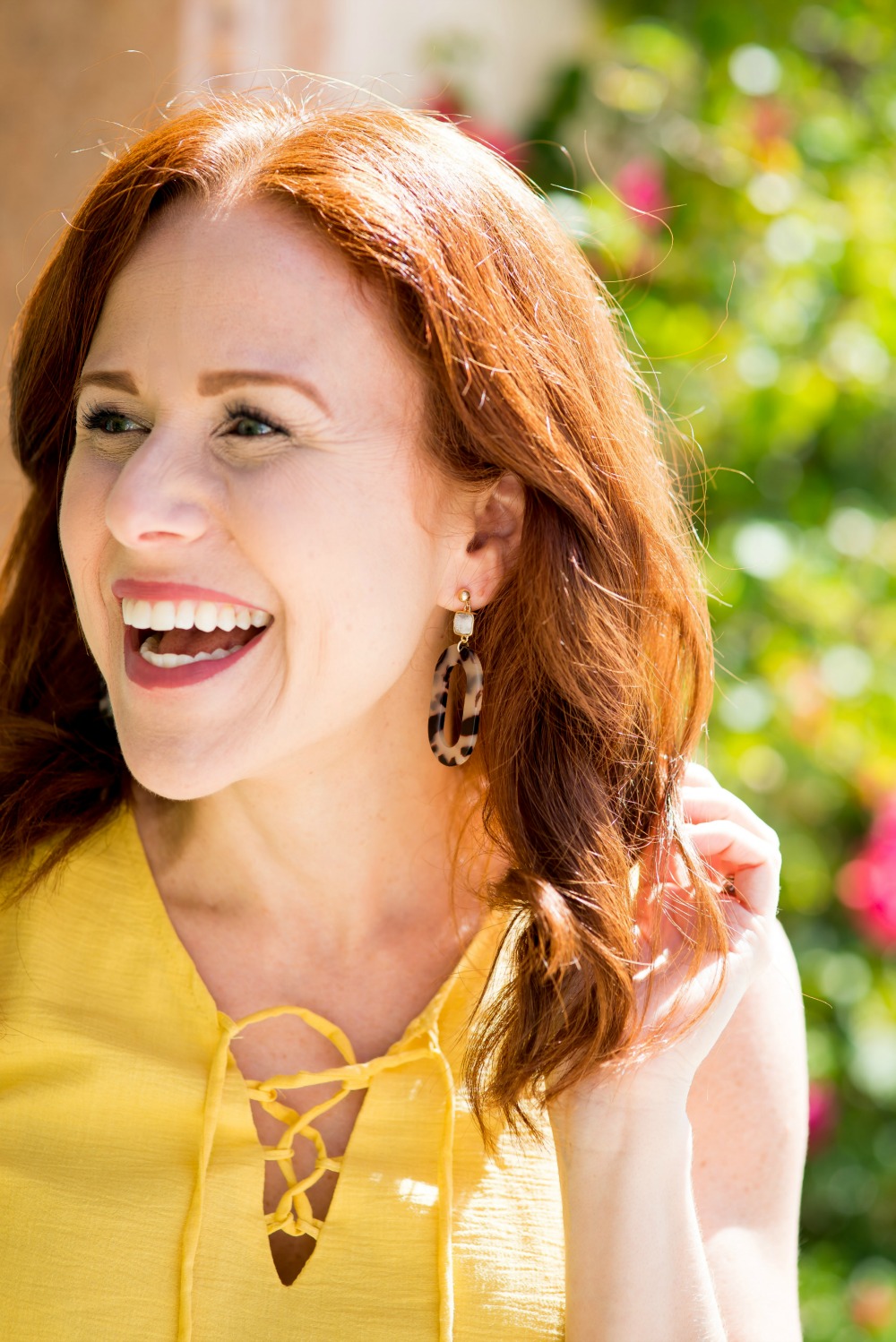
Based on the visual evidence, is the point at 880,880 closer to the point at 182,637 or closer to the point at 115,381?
the point at 182,637

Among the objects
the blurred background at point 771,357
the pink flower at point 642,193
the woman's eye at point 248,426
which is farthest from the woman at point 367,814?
the pink flower at point 642,193

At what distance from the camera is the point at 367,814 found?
180 cm

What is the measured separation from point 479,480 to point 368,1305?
35.9 inches

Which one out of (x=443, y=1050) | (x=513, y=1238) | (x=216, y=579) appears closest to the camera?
(x=216, y=579)

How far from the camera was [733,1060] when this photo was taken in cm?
181

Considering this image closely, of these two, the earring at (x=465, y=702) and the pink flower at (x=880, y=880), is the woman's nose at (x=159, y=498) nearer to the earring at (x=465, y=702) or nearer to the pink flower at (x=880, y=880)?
A: the earring at (x=465, y=702)

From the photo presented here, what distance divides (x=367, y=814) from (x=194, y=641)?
12.7 inches

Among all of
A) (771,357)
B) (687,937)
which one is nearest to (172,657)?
(687,937)

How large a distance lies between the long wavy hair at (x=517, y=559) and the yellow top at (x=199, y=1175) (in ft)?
0.24

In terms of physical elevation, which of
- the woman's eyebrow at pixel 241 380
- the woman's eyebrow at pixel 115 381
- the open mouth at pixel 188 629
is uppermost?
the woman's eyebrow at pixel 115 381

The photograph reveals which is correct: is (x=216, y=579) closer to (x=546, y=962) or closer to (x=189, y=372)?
(x=189, y=372)

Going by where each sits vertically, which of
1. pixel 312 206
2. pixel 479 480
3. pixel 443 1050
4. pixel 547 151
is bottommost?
pixel 443 1050

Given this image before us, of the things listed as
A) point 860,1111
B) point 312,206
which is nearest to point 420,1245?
point 312,206

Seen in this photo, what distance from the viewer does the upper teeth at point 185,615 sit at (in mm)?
1535
